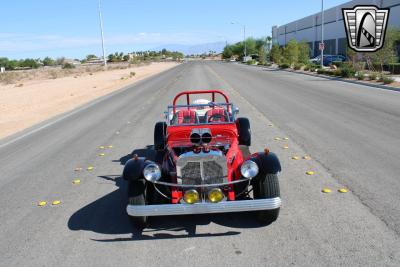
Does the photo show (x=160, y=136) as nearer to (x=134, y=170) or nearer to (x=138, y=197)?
Answer: (x=134, y=170)

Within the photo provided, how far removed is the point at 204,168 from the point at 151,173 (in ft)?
2.11

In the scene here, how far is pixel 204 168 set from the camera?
491 cm

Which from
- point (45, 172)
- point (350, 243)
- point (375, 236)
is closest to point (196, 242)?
point (350, 243)

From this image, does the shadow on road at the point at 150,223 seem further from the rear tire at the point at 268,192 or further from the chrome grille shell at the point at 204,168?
the chrome grille shell at the point at 204,168

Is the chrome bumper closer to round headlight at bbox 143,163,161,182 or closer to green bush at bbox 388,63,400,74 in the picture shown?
round headlight at bbox 143,163,161,182

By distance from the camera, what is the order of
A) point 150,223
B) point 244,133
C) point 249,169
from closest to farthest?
point 249,169, point 150,223, point 244,133

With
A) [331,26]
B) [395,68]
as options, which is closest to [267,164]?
[395,68]

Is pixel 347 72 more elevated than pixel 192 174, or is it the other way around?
pixel 192 174

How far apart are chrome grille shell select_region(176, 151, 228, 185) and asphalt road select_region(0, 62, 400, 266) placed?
59 cm

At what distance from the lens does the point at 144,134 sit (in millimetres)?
11023

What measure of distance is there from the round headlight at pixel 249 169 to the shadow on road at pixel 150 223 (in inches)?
26.2

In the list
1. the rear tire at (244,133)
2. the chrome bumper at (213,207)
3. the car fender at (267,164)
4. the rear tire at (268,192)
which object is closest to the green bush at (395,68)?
the rear tire at (244,133)

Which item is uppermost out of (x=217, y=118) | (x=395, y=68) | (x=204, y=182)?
(x=217, y=118)

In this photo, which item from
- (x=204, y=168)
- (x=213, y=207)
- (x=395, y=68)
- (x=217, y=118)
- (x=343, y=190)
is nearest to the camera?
(x=213, y=207)
